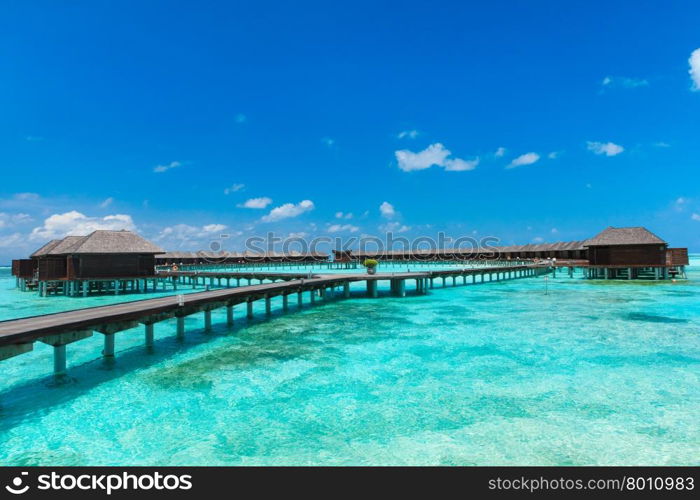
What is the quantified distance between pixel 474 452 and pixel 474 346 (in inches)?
307

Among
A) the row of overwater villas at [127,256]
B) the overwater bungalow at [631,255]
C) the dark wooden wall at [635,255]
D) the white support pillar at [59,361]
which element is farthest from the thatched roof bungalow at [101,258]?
the dark wooden wall at [635,255]

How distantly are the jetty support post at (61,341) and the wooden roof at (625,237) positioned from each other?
44026 mm

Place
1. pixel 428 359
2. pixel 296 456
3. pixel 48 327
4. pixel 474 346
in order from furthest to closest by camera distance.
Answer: pixel 474 346, pixel 428 359, pixel 48 327, pixel 296 456

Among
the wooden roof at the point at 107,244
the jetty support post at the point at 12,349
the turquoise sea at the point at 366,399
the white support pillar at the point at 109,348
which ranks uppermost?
the wooden roof at the point at 107,244

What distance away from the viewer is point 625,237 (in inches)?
1566

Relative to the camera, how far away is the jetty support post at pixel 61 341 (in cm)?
901

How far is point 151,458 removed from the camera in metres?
6.17

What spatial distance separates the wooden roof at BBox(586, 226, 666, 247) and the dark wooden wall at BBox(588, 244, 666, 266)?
0.72 metres

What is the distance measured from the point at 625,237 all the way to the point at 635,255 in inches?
79.4

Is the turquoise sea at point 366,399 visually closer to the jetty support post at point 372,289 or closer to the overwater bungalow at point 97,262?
the jetty support post at point 372,289
